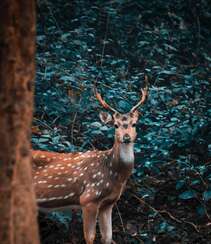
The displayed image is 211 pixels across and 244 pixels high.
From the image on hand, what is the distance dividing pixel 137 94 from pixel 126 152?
449 cm

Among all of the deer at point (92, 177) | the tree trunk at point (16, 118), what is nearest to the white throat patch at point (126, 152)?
the deer at point (92, 177)

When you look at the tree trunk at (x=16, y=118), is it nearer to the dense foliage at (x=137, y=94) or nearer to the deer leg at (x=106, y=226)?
the deer leg at (x=106, y=226)

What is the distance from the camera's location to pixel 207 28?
53.7 ft

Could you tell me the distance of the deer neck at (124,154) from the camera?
9492 millimetres

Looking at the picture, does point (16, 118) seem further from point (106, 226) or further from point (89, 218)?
point (106, 226)

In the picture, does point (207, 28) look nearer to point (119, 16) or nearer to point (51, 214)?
point (119, 16)

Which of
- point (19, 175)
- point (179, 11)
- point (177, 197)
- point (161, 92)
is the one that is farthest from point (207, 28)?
point (19, 175)

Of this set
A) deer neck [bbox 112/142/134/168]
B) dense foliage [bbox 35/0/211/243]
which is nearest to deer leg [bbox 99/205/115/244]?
dense foliage [bbox 35/0/211/243]

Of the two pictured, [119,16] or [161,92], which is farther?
[119,16]

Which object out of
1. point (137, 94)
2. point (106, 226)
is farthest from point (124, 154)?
point (137, 94)

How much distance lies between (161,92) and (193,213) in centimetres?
361

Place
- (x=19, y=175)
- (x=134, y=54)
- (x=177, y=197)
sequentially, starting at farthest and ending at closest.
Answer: (x=134, y=54), (x=177, y=197), (x=19, y=175)

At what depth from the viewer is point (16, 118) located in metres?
6.05

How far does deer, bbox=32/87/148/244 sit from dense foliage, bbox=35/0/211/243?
596 mm
